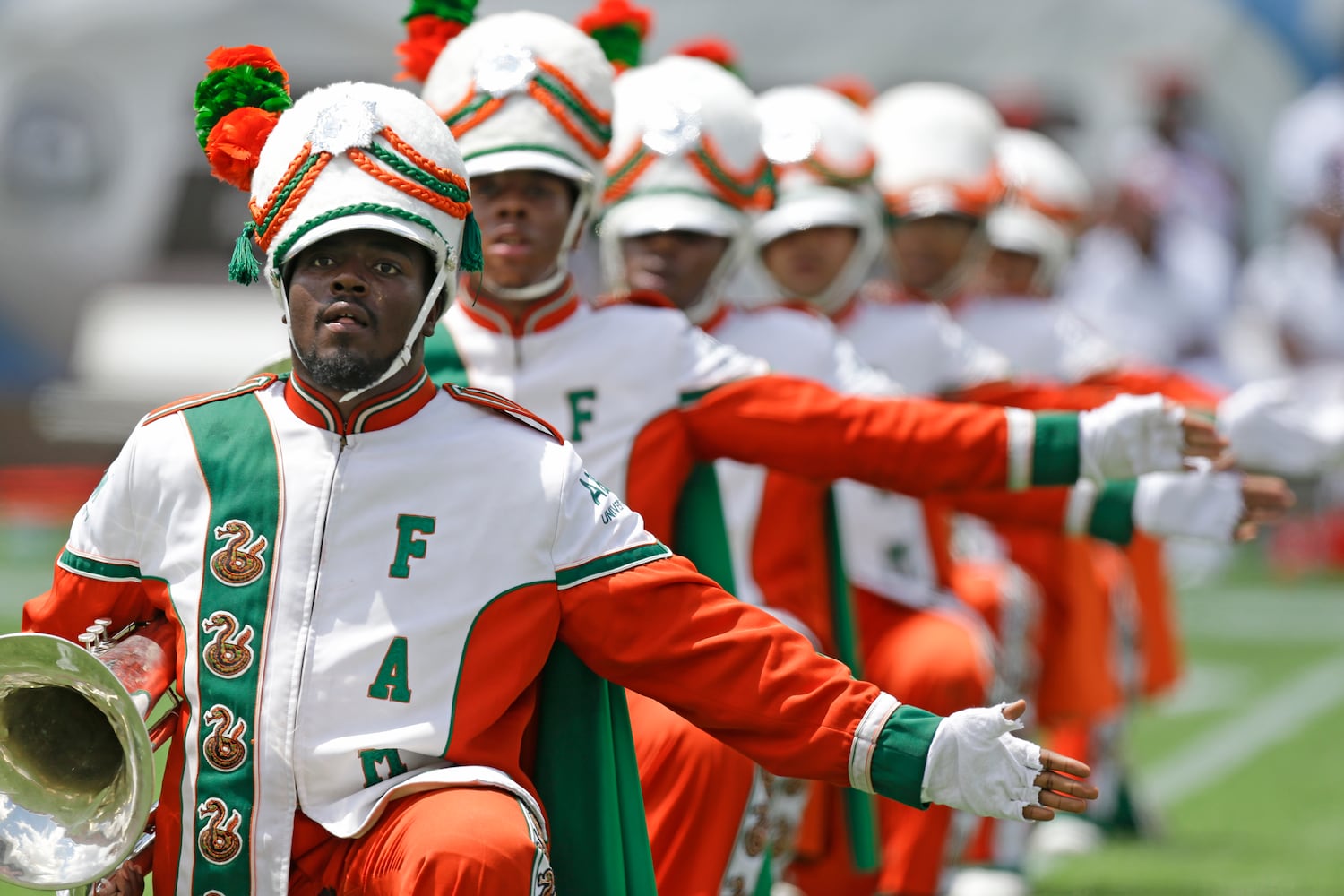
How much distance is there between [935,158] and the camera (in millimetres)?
6867

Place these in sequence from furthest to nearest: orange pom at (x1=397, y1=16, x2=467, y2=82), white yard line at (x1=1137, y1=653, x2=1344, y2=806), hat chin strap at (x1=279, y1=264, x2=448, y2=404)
Result: white yard line at (x1=1137, y1=653, x2=1344, y2=806) < orange pom at (x1=397, y1=16, x2=467, y2=82) < hat chin strap at (x1=279, y1=264, x2=448, y2=404)

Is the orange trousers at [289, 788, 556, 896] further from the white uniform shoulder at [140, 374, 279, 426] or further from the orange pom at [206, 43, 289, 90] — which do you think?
the orange pom at [206, 43, 289, 90]

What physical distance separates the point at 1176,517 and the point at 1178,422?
44 cm

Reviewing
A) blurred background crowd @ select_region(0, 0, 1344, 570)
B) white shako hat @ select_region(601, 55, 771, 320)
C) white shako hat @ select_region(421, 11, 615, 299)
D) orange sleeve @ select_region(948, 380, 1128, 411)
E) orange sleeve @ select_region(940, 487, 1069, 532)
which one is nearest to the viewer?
white shako hat @ select_region(421, 11, 615, 299)

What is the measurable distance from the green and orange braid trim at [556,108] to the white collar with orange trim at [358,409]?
106 cm

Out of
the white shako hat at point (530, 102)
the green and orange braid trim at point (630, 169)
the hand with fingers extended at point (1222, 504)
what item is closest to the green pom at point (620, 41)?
the green and orange braid trim at point (630, 169)

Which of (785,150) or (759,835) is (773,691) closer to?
(759,835)

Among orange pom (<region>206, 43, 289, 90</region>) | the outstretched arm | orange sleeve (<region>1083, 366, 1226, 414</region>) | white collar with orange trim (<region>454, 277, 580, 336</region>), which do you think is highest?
orange pom (<region>206, 43, 289, 90</region>)

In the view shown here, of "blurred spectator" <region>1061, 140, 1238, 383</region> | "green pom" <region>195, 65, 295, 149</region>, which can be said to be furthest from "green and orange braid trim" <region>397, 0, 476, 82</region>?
"blurred spectator" <region>1061, 140, 1238, 383</region>

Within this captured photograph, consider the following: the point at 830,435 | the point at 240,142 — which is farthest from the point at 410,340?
the point at 830,435

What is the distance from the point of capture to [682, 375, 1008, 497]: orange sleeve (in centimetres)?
469

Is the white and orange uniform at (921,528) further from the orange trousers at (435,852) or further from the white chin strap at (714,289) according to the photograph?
the orange trousers at (435,852)

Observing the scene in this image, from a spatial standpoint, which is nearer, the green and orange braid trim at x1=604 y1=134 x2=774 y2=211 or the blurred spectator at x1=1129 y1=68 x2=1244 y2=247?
the green and orange braid trim at x1=604 y1=134 x2=774 y2=211

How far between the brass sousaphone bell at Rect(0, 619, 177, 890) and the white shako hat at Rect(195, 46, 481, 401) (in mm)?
549
